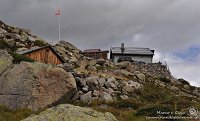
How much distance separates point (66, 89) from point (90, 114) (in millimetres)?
11911

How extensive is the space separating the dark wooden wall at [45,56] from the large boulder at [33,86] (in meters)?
16.9

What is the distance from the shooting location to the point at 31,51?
4284 centimetres

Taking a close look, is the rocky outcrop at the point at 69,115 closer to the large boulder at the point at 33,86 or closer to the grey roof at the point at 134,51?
the large boulder at the point at 33,86

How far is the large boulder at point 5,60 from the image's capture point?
27.5 m

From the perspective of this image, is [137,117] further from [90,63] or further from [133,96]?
[90,63]

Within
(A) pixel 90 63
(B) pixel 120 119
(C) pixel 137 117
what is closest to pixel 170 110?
(C) pixel 137 117

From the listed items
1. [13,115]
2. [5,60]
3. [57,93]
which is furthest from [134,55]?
[13,115]

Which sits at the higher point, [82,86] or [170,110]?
[82,86]

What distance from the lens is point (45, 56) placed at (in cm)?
4459

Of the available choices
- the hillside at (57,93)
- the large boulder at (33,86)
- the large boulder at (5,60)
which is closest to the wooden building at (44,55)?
the hillside at (57,93)

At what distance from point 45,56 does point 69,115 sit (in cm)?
3138

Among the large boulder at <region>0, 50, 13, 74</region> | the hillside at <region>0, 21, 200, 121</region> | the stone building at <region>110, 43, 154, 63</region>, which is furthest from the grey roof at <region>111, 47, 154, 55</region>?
the large boulder at <region>0, 50, 13, 74</region>

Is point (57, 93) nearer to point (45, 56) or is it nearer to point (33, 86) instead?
point (33, 86)

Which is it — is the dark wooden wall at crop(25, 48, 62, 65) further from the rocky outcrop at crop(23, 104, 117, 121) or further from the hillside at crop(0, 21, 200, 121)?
the rocky outcrop at crop(23, 104, 117, 121)
